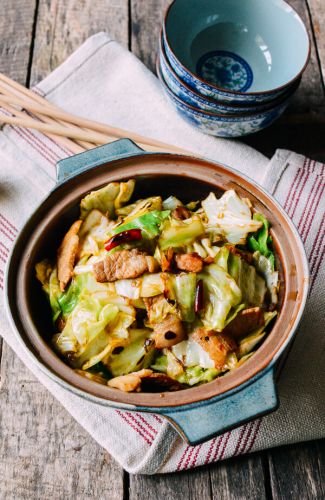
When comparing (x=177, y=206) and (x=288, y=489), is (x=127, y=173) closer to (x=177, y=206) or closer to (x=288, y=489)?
(x=177, y=206)

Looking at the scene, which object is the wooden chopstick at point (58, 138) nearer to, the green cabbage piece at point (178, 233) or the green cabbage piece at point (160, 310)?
the green cabbage piece at point (178, 233)

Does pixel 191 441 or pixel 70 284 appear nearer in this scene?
pixel 191 441

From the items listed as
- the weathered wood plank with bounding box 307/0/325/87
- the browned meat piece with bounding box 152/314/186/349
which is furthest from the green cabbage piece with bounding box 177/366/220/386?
the weathered wood plank with bounding box 307/0/325/87

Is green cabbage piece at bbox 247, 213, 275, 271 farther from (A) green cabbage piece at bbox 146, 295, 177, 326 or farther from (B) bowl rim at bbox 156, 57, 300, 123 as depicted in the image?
(B) bowl rim at bbox 156, 57, 300, 123

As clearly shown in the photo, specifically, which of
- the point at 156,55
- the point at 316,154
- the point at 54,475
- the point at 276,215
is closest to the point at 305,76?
the point at 316,154

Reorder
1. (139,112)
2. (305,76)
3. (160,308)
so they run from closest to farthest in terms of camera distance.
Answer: (160,308)
(139,112)
(305,76)

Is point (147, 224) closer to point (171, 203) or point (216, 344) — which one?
point (171, 203)

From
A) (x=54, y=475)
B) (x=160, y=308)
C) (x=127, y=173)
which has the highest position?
(x=127, y=173)
